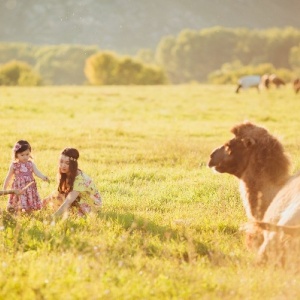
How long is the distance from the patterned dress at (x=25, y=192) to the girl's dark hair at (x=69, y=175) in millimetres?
393

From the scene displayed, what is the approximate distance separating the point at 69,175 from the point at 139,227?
137cm

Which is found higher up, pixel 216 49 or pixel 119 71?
pixel 216 49

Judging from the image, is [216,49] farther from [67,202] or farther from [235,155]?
[235,155]

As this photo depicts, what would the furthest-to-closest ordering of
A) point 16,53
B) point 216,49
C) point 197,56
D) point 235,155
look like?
point 16,53 < point 197,56 < point 216,49 < point 235,155

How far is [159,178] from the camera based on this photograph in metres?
12.7

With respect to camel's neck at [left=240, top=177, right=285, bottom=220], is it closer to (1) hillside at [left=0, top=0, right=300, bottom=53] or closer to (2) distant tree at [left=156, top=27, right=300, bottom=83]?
(2) distant tree at [left=156, top=27, right=300, bottom=83]

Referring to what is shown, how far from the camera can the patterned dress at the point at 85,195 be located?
9.25m

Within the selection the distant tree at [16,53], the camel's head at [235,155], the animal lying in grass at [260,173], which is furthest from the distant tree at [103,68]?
the animal lying in grass at [260,173]

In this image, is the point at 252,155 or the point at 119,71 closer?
the point at 252,155

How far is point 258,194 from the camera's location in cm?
772

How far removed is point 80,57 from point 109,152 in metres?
123

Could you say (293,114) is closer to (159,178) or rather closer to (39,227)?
(159,178)

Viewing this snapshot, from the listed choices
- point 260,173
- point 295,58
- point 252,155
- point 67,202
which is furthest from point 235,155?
point 295,58

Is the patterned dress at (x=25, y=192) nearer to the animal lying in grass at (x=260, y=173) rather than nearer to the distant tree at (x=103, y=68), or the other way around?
the animal lying in grass at (x=260, y=173)
